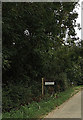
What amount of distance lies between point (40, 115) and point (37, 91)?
18.2 feet

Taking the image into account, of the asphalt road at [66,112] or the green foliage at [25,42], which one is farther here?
the green foliage at [25,42]

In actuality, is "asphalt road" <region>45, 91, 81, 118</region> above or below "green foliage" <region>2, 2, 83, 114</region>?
below

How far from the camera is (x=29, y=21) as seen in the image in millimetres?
10211

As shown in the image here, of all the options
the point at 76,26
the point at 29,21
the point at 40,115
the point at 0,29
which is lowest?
the point at 40,115

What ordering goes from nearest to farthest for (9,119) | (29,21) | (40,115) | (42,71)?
(9,119)
(40,115)
(29,21)
(42,71)

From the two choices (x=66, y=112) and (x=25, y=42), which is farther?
(x=25, y=42)

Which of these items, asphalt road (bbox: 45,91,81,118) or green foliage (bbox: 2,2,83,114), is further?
green foliage (bbox: 2,2,83,114)

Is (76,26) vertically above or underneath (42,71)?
above

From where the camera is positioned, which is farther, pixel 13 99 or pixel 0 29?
pixel 13 99

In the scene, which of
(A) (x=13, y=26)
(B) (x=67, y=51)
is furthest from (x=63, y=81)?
(A) (x=13, y=26)

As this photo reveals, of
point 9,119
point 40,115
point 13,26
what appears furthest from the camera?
point 13,26

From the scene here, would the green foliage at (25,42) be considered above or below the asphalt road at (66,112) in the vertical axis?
above

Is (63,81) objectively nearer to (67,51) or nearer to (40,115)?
(67,51)

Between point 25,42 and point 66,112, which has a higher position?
point 25,42
